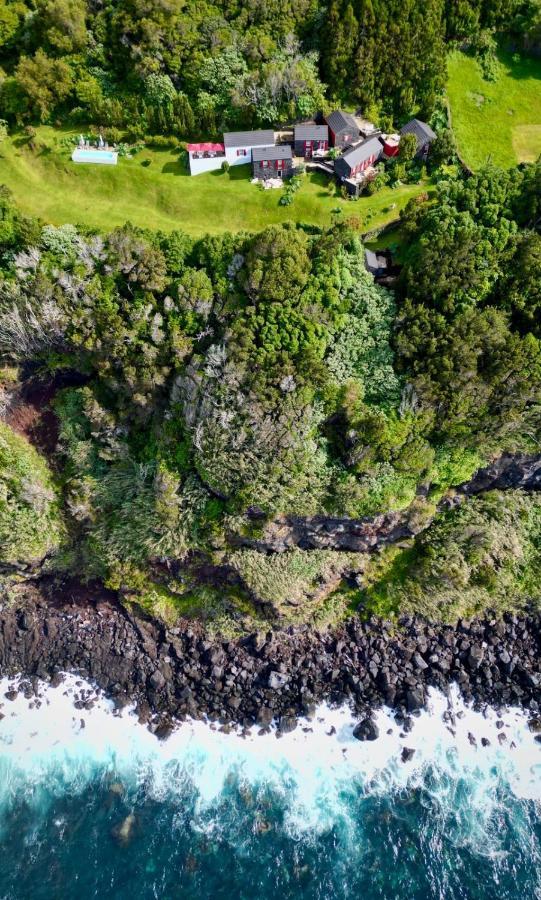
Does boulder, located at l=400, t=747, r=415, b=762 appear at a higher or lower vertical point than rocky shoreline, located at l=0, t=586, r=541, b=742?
lower

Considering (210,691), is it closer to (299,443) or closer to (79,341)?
(299,443)

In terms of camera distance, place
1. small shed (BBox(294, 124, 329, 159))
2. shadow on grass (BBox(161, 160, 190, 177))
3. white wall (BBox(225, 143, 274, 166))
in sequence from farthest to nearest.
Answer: shadow on grass (BBox(161, 160, 190, 177)) < white wall (BBox(225, 143, 274, 166)) < small shed (BBox(294, 124, 329, 159))

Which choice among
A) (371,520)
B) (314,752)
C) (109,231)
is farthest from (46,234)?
(314,752)

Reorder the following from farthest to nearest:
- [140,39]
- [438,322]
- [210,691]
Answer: [140,39], [210,691], [438,322]

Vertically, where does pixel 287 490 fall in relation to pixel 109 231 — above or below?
below

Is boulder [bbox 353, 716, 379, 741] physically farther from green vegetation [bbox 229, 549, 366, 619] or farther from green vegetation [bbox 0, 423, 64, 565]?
green vegetation [bbox 0, 423, 64, 565]

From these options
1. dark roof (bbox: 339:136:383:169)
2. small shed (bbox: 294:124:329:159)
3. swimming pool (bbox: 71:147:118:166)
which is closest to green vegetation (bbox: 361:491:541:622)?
dark roof (bbox: 339:136:383:169)

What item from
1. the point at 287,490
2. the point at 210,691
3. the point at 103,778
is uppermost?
the point at 287,490

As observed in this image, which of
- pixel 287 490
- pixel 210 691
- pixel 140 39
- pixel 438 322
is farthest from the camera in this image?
pixel 140 39
